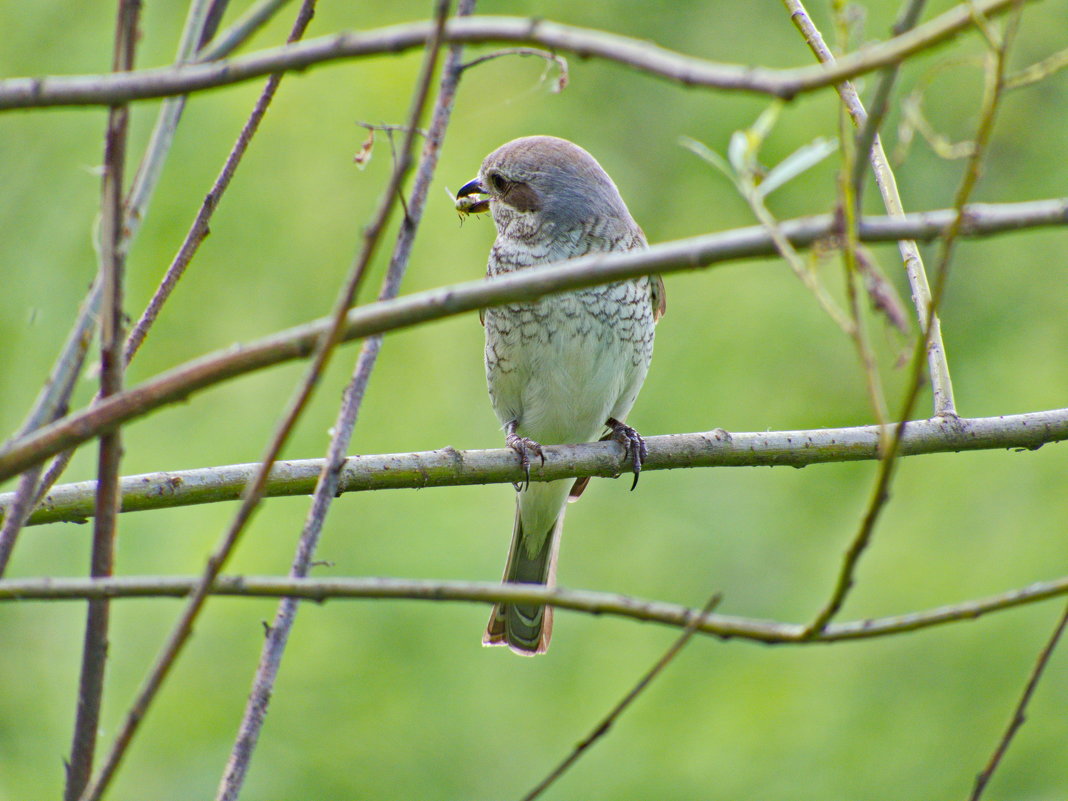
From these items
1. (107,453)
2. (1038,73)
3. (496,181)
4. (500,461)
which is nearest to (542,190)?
(496,181)

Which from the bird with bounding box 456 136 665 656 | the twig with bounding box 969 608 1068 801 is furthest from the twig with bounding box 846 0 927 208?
the bird with bounding box 456 136 665 656

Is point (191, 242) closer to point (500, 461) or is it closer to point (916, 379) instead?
point (916, 379)

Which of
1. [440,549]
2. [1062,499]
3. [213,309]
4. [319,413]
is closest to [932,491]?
[1062,499]

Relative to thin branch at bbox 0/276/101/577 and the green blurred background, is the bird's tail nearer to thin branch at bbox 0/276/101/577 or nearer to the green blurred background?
the green blurred background

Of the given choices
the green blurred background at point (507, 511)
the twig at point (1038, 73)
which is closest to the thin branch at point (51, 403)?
the twig at point (1038, 73)

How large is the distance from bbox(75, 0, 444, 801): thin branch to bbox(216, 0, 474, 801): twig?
0.09 m

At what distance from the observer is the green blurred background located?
5645 mm

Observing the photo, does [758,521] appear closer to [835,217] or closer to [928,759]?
[928,759]

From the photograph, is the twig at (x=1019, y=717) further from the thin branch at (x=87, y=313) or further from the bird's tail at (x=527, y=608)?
the bird's tail at (x=527, y=608)

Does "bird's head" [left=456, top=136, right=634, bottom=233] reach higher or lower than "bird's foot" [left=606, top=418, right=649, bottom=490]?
higher

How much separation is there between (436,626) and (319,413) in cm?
143

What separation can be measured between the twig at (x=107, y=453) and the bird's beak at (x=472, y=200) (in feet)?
11.2

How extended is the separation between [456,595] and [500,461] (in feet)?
6.16

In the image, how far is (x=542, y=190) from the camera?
4605 mm
